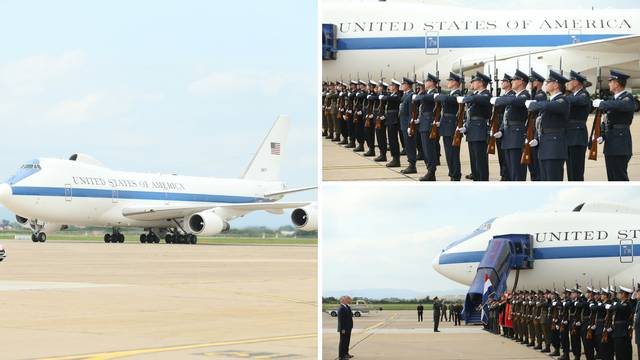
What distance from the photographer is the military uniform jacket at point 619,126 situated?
11.7 m

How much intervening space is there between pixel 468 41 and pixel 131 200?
28.0 metres

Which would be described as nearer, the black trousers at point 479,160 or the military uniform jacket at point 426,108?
the black trousers at point 479,160

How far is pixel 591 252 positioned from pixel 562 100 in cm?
1226

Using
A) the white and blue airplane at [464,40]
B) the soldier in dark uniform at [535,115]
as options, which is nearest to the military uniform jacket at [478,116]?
the soldier in dark uniform at [535,115]

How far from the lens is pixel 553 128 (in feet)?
38.7

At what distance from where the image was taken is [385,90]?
1759 centimetres

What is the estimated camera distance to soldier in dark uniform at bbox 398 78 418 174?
1462 cm

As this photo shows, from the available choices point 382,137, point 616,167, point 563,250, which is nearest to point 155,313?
point 382,137

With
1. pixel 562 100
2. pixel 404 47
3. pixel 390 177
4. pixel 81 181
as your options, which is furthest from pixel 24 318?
pixel 81 181

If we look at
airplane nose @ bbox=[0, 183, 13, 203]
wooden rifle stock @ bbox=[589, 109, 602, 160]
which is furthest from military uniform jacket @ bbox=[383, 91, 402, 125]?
airplane nose @ bbox=[0, 183, 13, 203]

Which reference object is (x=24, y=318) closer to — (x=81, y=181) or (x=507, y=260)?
(x=507, y=260)

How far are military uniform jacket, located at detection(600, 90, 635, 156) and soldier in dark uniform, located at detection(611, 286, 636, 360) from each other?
203 centimetres

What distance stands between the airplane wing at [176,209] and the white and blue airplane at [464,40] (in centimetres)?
2405

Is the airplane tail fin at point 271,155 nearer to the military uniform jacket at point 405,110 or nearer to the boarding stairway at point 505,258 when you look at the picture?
the boarding stairway at point 505,258
